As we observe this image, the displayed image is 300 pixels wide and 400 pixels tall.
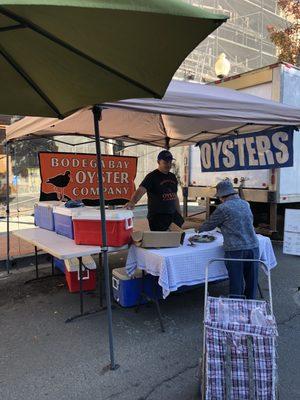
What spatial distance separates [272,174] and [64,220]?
4812mm

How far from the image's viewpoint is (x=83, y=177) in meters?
6.87

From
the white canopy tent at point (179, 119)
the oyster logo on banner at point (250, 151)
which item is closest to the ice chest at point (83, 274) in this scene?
the white canopy tent at point (179, 119)

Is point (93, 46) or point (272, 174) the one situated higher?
point (93, 46)

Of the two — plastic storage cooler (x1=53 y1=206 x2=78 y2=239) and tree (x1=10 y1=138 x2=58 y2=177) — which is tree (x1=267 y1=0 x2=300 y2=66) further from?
plastic storage cooler (x1=53 y1=206 x2=78 y2=239)

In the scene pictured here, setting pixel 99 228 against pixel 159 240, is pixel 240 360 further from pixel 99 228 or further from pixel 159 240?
pixel 99 228

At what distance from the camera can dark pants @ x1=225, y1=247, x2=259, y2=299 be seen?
3875 millimetres

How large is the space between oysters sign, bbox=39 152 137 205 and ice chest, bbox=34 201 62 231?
2.17ft

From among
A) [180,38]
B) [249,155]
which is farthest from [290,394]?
[249,155]

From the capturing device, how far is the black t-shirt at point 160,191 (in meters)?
5.22

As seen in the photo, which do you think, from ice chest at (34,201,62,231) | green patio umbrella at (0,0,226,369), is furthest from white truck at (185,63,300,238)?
green patio umbrella at (0,0,226,369)

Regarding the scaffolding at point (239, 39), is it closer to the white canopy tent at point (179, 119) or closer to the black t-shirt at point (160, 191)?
the white canopy tent at point (179, 119)

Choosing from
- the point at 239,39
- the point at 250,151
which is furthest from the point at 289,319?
the point at 239,39

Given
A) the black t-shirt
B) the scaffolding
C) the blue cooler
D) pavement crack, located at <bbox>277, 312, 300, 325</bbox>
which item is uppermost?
the scaffolding

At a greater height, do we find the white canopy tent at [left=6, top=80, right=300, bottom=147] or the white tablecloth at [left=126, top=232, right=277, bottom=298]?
the white canopy tent at [left=6, top=80, right=300, bottom=147]
